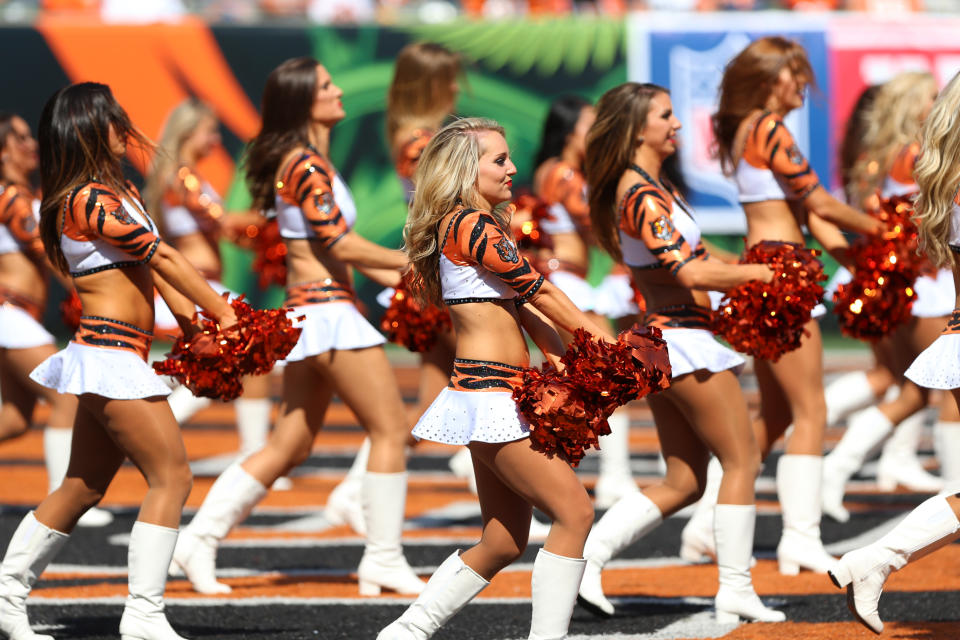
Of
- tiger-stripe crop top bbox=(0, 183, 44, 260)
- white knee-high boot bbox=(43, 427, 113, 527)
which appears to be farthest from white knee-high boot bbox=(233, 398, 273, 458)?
tiger-stripe crop top bbox=(0, 183, 44, 260)

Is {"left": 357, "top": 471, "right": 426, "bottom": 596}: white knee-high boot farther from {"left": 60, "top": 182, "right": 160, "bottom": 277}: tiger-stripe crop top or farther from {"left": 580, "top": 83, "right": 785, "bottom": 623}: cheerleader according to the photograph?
{"left": 60, "top": 182, "right": 160, "bottom": 277}: tiger-stripe crop top

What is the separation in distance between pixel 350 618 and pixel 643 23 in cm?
966

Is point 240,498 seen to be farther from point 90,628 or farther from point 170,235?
point 170,235

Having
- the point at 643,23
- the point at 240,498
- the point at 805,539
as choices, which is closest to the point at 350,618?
the point at 240,498

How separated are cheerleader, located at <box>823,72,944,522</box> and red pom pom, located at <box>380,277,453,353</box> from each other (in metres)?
1.98

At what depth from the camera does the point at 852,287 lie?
583 centimetres

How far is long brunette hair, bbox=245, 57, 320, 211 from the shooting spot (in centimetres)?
577

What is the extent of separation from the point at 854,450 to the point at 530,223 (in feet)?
6.14

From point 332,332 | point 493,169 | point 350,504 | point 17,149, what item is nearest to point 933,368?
point 493,169

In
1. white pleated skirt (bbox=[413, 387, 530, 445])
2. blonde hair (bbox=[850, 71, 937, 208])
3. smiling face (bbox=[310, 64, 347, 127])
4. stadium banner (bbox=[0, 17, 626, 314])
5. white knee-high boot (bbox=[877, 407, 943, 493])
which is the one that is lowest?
white knee-high boot (bbox=[877, 407, 943, 493])

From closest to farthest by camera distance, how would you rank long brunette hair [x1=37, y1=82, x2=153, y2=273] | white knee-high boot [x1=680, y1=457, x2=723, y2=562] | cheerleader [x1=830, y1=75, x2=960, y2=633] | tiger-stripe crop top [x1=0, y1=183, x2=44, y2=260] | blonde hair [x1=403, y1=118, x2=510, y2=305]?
blonde hair [x1=403, y1=118, x2=510, y2=305]
cheerleader [x1=830, y1=75, x2=960, y2=633]
long brunette hair [x1=37, y1=82, x2=153, y2=273]
white knee-high boot [x1=680, y1=457, x2=723, y2=562]
tiger-stripe crop top [x1=0, y1=183, x2=44, y2=260]

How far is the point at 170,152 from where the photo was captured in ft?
26.1

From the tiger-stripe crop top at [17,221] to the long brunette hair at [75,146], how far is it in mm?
2078

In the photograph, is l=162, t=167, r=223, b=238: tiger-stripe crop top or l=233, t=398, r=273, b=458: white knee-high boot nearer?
l=233, t=398, r=273, b=458: white knee-high boot
